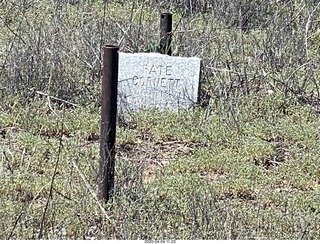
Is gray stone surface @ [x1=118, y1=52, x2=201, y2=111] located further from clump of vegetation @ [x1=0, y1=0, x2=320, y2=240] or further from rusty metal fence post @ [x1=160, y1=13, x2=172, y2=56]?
rusty metal fence post @ [x1=160, y1=13, x2=172, y2=56]

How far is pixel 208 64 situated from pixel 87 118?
1.52 m

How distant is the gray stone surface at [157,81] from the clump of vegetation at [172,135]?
6.6 inches

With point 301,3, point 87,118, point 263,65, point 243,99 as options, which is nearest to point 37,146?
point 87,118

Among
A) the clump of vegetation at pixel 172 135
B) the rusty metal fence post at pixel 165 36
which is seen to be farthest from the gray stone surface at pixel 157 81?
the rusty metal fence post at pixel 165 36

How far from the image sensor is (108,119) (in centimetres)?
449

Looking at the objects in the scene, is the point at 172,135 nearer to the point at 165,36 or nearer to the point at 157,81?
the point at 157,81

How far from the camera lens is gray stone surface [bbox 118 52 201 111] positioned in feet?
21.5

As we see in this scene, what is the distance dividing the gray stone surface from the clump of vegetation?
0.17 m

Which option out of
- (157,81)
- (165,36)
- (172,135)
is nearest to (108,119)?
(172,135)

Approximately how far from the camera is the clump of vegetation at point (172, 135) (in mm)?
4477

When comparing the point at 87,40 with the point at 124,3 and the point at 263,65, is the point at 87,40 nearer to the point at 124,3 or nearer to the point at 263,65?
the point at 263,65

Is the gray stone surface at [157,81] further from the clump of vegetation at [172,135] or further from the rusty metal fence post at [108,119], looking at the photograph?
the rusty metal fence post at [108,119]

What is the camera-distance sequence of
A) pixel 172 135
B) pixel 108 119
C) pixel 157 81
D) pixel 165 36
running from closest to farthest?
1. pixel 108 119
2. pixel 172 135
3. pixel 157 81
4. pixel 165 36

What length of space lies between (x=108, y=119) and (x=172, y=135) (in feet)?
5.08
